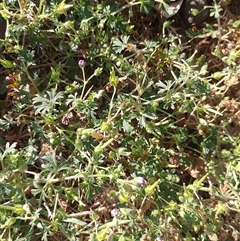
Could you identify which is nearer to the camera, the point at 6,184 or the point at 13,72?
the point at 6,184

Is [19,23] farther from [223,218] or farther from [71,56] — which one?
[223,218]

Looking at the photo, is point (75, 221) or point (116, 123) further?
point (116, 123)

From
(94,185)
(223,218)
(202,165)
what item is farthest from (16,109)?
(223,218)

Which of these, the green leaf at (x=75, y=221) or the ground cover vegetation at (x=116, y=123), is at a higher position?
the ground cover vegetation at (x=116, y=123)

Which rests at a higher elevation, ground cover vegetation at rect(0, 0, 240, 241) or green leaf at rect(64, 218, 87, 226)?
ground cover vegetation at rect(0, 0, 240, 241)

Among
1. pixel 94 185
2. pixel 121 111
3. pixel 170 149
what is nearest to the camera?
pixel 94 185

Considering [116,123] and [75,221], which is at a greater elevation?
[116,123]

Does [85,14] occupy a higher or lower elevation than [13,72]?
higher

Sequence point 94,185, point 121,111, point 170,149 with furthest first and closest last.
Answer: point 170,149 < point 121,111 < point 94,185
